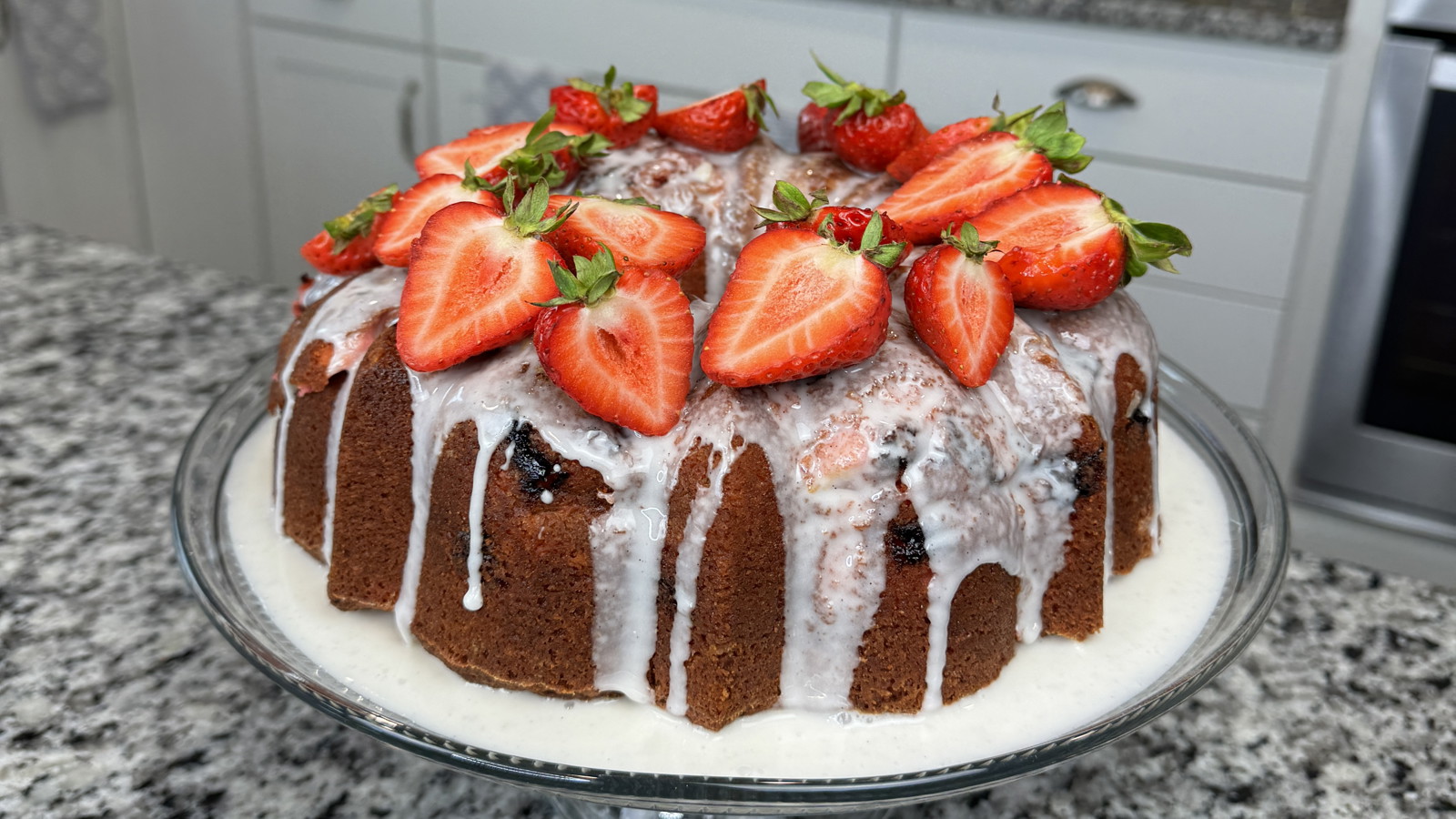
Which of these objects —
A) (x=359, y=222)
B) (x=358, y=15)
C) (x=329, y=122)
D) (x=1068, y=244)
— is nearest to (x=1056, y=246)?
(x=1068, y=244)

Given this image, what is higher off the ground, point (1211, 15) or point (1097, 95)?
point (1211, 15)

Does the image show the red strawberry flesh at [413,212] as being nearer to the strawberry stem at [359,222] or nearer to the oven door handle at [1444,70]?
the strawberry stem at [359,222]

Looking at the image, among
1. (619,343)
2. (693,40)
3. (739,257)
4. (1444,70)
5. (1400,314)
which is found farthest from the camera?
(693,40)

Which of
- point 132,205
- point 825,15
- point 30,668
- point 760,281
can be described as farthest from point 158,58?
point 760,281

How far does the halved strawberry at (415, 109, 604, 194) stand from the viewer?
991mm

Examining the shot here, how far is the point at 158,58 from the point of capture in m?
3.21

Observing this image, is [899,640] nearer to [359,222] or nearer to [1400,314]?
[359,222]

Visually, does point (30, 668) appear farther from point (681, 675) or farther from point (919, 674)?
point (919, 674)

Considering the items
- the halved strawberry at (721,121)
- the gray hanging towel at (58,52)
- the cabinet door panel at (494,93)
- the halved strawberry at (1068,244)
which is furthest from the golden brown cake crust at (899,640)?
the gray hanging towel at (58,52)

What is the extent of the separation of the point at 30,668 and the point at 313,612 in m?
0.26

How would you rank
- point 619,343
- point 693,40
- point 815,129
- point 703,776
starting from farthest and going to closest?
point 693,40 → point 815,129 → point 619,343 → point 703,776

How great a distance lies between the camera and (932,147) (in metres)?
1.08

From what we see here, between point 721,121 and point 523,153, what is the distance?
0.21 metres

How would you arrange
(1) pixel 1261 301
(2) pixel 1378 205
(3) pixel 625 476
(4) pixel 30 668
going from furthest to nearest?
(1) pixel 1261 301, (2) pixel 1378 205, (4) pixel 30 668, (3) pixel 625 476
